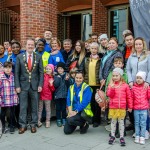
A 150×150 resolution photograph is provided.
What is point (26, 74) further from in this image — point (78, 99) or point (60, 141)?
point (60, 141)

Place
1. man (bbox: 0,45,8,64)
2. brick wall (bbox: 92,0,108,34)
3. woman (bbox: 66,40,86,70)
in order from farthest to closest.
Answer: brick wall (bbox: 92,0,108,34) → man (bbox: 0,45,8,64) → woman (bbox: 66,40,86,70)

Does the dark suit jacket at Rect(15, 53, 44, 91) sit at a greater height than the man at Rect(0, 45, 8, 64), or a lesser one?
lesser

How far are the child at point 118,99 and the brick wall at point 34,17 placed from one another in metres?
3.26

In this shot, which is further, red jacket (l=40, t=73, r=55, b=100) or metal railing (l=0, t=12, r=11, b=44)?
metal railing (l=0, t=12, r=11, b=44)

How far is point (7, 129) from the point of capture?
5.80 m

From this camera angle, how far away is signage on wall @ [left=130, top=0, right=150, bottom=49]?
5793 mm

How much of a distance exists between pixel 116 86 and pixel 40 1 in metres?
3.75

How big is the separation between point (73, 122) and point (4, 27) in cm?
546

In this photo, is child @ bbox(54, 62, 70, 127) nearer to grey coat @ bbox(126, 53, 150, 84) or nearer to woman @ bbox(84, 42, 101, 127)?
woman @ bbox(84, 42, 101, 127)

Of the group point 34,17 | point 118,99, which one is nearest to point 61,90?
point 118,99

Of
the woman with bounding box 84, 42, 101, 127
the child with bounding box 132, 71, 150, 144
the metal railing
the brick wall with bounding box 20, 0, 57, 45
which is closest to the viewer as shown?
the child with bounding box 132, 71, 150, 144

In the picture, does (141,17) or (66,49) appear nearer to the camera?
(141,17)

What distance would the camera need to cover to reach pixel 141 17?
585 centimetres

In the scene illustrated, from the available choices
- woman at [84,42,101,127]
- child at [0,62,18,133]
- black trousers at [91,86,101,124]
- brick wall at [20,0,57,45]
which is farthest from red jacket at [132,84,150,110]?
brick wall at [20,0,57,45]
